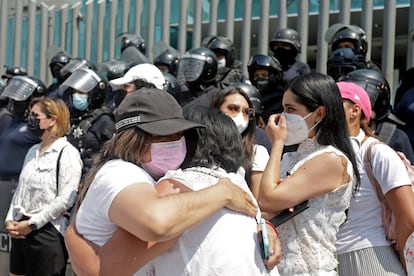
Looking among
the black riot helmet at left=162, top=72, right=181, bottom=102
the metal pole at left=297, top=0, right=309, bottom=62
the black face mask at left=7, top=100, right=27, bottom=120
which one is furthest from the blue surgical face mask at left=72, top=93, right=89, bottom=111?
the metal pole at left=297, top=0, right=309, bottom=62

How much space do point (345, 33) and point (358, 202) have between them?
161 inches

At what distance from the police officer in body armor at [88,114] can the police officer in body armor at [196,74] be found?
78 cm

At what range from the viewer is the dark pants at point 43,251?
207 inches

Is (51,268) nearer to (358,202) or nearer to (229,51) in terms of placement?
(358,202)

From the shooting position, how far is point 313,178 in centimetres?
291

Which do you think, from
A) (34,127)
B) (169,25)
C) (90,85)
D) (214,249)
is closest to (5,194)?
(34,127)

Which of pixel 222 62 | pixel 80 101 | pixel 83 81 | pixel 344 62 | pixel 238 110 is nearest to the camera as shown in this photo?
pixel 238 110

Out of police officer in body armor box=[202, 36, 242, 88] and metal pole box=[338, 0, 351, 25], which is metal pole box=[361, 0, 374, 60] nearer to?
metal pole box=[338, 0, 351, 25]

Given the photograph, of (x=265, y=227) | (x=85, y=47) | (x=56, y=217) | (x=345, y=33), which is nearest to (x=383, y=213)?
(x=265, y=227)

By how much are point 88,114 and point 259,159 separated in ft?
9.54

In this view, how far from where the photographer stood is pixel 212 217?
2119 mm

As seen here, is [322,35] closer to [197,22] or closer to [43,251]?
[197,22]

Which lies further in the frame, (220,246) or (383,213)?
(383,213)

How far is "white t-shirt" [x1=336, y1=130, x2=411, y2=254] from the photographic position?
3.12 m
